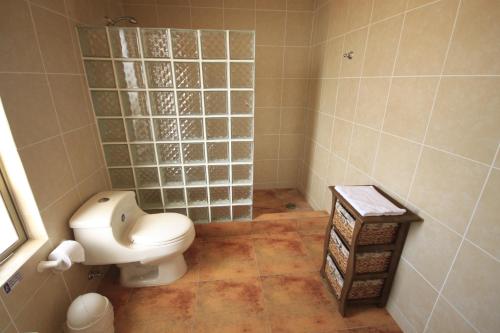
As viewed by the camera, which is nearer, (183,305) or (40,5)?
(40,5)

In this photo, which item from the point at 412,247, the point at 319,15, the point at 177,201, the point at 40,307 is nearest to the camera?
the point at 40,307

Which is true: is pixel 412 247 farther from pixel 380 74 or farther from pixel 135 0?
pixel 135 0

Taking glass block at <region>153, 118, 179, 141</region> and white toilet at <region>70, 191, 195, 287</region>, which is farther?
glass block at <region>153, 118, 179, 141</region>

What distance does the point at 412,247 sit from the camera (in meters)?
1.18

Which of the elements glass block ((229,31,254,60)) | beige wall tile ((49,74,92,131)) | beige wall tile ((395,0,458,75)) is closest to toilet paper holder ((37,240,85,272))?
beige wall tile ((49,74,92,131))

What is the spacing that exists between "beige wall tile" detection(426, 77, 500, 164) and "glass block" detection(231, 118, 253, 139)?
1.15 m

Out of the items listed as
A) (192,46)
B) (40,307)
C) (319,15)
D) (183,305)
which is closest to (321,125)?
(319,15)

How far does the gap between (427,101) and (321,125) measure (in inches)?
45.9

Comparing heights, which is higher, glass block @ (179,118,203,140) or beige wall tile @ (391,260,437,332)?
glass block @ (179,118,203,140)

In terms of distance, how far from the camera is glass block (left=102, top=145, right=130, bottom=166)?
1.70 m

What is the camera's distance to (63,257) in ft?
3.72

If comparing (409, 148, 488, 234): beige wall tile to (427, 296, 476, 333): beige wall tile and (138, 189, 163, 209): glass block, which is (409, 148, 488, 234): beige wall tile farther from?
(138, 189, 163, 209): glass block

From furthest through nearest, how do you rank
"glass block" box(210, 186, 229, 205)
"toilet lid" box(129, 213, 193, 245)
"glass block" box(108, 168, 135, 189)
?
1. "glass block" box(210, 186, 229, 205)
2. "glass block" box(108, 168, 135, 189)
3. "toilet lid" box(129, 213, 193, 245)

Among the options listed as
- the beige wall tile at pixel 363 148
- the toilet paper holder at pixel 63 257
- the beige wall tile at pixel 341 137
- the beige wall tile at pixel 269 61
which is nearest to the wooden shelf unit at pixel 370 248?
the beige wall tile at pixel 363 148
